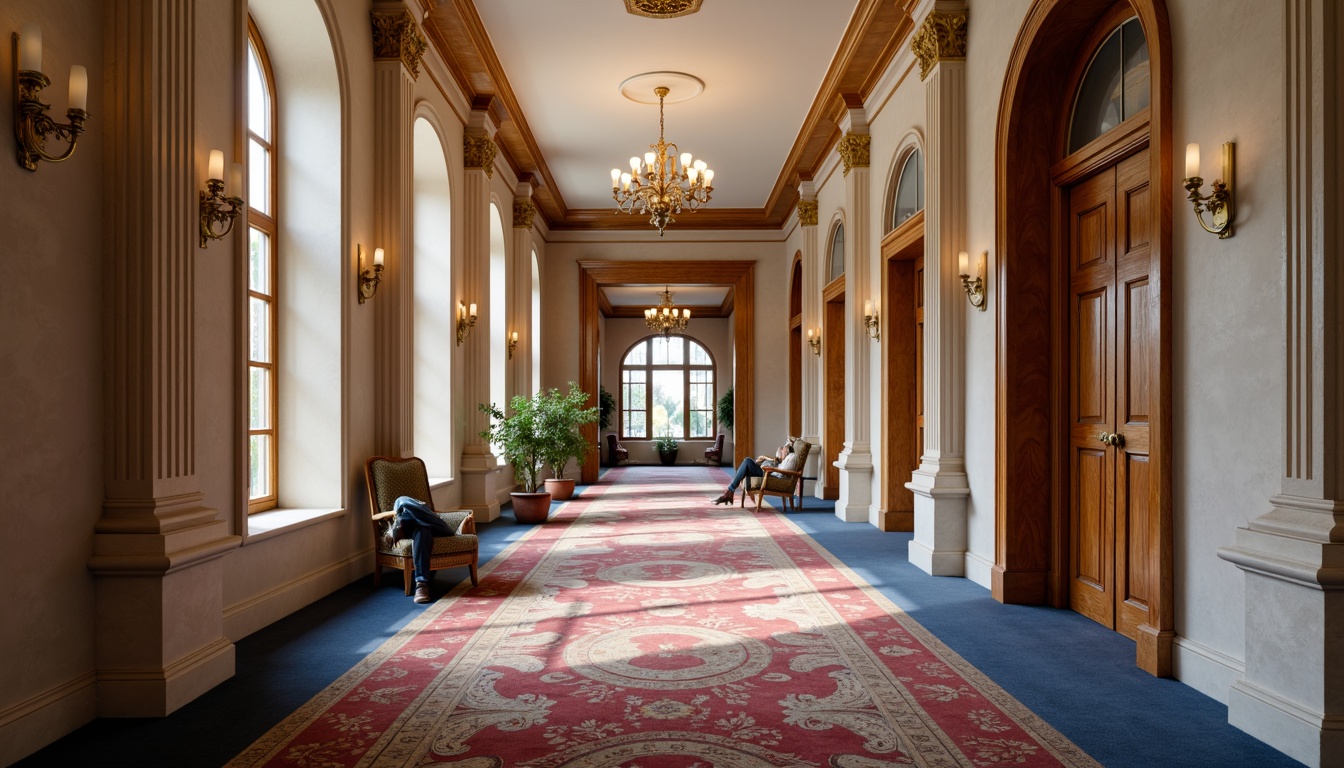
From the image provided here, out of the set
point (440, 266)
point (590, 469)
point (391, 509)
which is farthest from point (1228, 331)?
point (590, 469)

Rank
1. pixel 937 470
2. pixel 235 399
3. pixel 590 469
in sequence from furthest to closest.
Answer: pixel 590 469, pixel 937 470, pixel 235 399

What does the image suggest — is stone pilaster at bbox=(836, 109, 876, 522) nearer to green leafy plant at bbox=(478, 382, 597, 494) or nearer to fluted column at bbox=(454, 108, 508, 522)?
green leafy plant at bbox=(478, 382, 597, 494)

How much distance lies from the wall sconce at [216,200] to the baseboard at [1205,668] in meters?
5.14

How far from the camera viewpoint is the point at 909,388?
9422 mm

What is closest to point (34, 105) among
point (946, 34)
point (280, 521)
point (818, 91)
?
point (280, 521)

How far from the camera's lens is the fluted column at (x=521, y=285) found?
13.4 meters

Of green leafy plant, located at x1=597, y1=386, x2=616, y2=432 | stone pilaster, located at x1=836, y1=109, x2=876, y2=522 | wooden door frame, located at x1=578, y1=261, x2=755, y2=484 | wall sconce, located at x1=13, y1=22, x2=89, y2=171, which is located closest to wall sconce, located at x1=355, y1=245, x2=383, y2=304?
wall sconce, located at x1=13, y1=22, x2=89, y2=171

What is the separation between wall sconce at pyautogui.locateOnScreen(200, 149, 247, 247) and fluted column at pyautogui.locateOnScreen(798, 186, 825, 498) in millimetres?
10252

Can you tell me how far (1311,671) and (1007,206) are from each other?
3.72 meters

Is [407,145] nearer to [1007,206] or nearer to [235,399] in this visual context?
[235,399]

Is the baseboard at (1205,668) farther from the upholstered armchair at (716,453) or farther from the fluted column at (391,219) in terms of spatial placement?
the upholstered armchair at (716,453)

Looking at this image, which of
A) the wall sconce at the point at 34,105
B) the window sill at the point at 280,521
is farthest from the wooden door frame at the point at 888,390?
the wall sconce at the point at 34,105

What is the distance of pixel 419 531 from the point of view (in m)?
6.27

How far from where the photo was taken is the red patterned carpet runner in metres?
3.36
